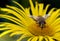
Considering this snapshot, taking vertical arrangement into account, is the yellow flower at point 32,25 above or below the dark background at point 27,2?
below

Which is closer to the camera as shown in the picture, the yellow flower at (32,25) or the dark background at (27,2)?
the yellow flower at (32,25)

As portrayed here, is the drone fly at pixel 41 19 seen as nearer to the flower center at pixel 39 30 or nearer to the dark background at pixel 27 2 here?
the flower center at pixel 39 30

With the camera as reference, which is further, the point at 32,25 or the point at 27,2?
the point at 27,2

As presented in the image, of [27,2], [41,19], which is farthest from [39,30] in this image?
[27,2]

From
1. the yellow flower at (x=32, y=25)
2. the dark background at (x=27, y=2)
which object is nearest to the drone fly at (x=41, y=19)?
the yellow flower at (x=32, y=25)

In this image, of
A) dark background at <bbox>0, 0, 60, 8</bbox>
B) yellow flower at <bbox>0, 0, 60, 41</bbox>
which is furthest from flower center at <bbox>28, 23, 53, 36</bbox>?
dark background at <bbox>0, 0, 60, 8</bbox>

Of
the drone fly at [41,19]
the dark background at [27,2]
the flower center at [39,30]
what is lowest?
the flower center at [39,30]

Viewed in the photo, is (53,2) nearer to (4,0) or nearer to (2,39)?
(4,0)

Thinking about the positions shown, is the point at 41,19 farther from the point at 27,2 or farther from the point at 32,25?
the point at 27,2
